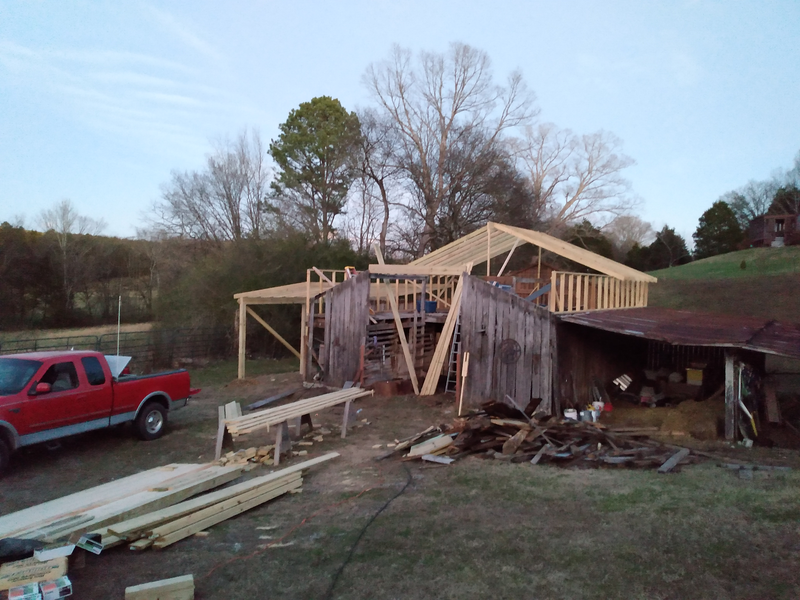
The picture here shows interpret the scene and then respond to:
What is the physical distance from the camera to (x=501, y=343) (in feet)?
40.8

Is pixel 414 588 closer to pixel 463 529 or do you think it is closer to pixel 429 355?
pixel 463 529

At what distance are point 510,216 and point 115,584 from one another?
95.0 ft

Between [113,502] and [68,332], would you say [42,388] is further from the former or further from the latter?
[68,332]

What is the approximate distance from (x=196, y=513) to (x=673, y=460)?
630 cm

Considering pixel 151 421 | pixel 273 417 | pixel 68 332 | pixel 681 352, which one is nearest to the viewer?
pixel 273 417

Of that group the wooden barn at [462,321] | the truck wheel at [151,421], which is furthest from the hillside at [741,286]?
the truck wheel at [151,421]

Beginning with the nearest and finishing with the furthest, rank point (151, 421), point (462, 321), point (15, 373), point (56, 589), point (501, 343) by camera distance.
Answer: point (56, 589) < point (15, 373) < point (151, 421) < point (501, 343) < point (462, 321)

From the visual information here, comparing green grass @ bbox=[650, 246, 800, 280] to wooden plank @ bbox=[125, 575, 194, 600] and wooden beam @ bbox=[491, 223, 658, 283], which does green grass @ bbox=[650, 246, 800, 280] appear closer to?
wooden beam @ bbox=[491, 223, 658, 283]

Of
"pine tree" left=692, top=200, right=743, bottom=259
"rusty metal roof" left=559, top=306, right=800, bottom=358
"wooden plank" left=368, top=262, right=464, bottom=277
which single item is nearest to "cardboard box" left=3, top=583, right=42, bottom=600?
"rusty metal roof" left=559, top=306, right=800, bottom=358

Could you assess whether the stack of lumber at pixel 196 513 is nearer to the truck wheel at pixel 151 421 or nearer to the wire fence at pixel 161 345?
the truck wheel at pixel 151 421

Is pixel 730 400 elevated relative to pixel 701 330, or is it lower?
lower

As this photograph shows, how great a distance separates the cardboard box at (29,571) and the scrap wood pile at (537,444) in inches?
200

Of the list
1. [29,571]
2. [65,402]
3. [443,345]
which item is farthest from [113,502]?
[443,345]

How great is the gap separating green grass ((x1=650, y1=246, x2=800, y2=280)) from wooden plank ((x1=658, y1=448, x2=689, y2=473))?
2957cm
